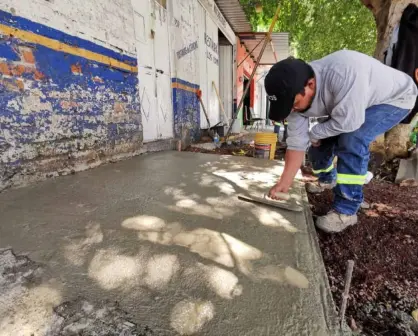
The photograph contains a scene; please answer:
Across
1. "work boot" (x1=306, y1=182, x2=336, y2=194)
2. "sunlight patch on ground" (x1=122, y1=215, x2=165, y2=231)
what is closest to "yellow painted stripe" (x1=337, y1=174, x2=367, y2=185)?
"work boot" (x1=306, y1=182, x2=336, y2=194)

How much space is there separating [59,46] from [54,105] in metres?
0.56

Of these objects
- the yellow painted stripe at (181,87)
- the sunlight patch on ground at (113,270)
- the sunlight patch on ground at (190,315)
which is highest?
the yellow painted stripe at (181,87)

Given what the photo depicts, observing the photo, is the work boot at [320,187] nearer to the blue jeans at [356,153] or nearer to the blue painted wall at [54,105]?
the blue jeans at [356,153]

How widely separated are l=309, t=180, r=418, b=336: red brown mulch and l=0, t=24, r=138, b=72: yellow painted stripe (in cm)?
274

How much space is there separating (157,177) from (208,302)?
1.74 meters

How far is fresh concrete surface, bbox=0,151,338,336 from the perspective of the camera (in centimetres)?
87

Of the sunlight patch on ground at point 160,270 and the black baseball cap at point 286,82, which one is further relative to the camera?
the black baseball cap at point 286,82

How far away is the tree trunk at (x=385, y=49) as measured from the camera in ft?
11.4

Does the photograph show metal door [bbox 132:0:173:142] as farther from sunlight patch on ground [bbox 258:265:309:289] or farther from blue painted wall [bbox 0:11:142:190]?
sunlight patch on ground [bbox 258:265:309:289]

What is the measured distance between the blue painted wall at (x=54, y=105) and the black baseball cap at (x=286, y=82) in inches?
77.4

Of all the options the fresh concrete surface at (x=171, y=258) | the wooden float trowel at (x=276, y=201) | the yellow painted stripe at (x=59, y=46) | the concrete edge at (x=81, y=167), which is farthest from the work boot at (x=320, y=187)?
the yellow painted stripe at (x=59, y=46)

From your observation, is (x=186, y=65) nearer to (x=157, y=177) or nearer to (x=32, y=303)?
(x=157, y=177)

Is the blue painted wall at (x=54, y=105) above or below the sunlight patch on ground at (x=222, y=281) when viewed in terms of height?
above

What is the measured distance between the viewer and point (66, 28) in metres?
2.46
